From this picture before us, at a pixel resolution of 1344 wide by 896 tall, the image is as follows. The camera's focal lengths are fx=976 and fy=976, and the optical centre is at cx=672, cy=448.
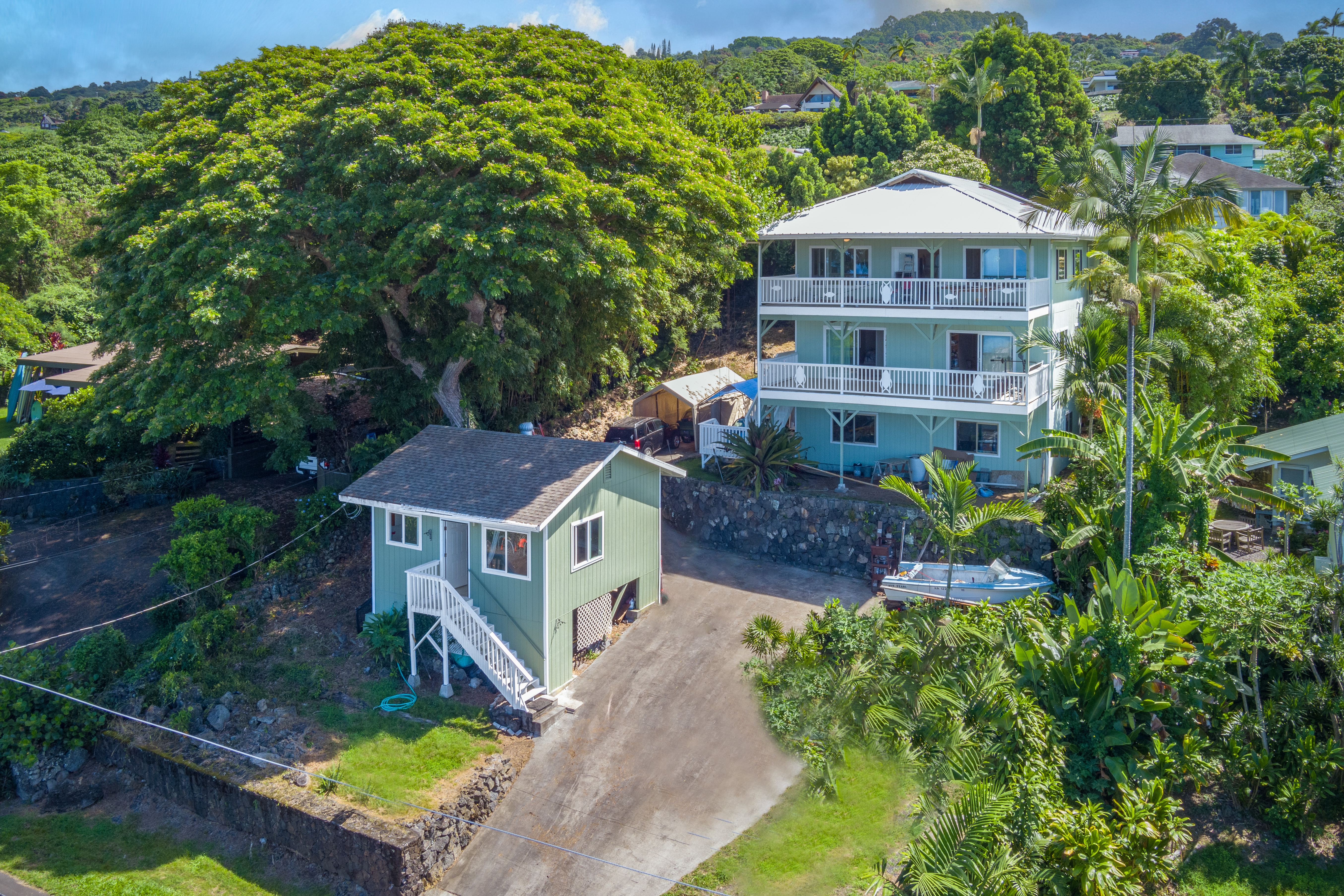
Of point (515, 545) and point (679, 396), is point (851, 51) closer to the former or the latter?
point (679, 396)

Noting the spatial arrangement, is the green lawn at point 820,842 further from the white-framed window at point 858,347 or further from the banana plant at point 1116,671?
the white-framed window at point 858,347

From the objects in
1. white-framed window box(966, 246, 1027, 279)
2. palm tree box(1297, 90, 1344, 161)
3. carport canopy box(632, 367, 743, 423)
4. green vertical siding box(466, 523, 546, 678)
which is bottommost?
green vertical siding box(466, 523, 546, 678)

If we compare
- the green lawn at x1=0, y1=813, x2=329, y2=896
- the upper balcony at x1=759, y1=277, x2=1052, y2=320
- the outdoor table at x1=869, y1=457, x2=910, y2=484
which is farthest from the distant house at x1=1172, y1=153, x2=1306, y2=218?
the green lawn at x1=0, y1=813, x2=329, y2=896

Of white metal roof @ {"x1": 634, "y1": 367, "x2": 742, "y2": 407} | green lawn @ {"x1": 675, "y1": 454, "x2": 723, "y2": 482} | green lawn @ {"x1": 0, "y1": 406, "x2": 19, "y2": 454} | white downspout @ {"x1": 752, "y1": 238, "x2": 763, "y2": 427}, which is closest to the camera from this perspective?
white downspout @ {"x1": 752, "y1": 238, "x2": 763, "y2": 427}

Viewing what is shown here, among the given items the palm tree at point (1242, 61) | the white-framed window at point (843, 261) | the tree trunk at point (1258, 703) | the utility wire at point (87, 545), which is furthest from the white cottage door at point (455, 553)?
the palm tree at point (1242, 61)

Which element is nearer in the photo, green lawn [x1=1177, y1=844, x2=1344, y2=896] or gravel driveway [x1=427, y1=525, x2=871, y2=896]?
green lawn [x1=1177, y1=844, x2=1344, y2=896]

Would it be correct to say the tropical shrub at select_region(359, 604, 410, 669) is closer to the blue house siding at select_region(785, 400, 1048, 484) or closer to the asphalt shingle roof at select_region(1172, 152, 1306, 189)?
the blue house siding at select_region(785, 400, 1048, 484)

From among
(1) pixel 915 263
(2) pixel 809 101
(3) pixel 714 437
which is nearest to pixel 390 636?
(3) pixel 714 437
